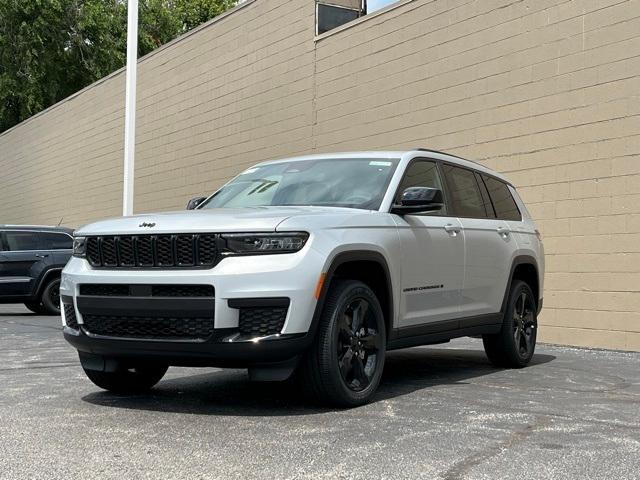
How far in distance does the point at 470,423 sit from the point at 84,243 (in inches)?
112

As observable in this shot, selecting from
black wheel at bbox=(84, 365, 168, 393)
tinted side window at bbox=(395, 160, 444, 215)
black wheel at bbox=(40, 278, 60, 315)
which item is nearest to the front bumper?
black wheel at bbox=(84, 365, 168, 393)

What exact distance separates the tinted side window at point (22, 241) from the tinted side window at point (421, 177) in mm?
11812

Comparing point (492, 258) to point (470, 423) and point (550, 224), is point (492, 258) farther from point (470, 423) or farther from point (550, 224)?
point (550, 224)

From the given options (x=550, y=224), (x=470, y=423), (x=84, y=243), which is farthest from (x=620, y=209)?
(x=84, y=243)

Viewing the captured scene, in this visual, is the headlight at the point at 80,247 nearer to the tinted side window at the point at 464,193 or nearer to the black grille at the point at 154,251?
the black grille at the point at 154,251

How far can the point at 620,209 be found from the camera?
1114 centimetres

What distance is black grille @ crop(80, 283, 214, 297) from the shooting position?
5730 mm

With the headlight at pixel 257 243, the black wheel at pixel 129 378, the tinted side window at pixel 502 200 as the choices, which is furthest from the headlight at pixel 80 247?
the tinted side window at pixel 502 200

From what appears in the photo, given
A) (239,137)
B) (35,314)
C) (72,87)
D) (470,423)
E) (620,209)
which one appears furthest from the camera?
(72,87)

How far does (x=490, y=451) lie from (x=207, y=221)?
2.22 metres

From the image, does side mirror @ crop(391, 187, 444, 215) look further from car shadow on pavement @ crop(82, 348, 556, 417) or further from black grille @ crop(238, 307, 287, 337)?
black grille @ crop(238, 307, 287, 337)

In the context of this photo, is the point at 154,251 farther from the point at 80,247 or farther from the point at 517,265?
the point at 517,265

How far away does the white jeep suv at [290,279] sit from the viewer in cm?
570

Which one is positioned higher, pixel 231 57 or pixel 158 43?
pixel 158 43
